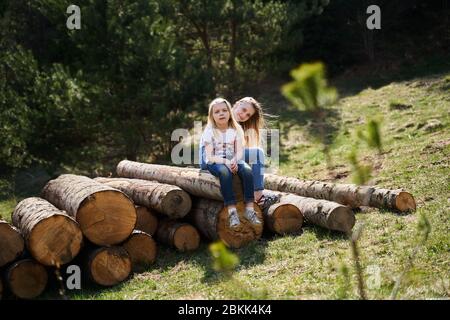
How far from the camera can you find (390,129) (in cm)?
1203

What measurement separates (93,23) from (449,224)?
10.2 metres

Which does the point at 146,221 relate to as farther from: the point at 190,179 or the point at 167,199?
the point at 190,179

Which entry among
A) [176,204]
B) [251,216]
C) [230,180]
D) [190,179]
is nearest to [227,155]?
[230,180]

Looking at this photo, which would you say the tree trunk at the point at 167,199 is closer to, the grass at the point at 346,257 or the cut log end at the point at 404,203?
the grass at the point at 346,257

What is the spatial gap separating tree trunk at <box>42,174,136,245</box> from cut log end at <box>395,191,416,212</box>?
343 centimetres

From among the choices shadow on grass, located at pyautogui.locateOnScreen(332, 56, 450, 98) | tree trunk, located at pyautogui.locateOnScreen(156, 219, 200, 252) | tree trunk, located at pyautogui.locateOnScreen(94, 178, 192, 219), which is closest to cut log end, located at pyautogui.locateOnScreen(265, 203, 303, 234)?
tree trunk, located at pyautogui.locateOnScreen(156, 219, 200, 252)

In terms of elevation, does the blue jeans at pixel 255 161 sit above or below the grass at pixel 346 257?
above

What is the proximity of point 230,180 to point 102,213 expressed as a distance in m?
1.55

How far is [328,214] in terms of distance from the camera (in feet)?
20.8

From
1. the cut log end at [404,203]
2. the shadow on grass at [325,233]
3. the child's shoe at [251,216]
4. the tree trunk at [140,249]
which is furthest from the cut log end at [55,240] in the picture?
the cut log end at [404,203]

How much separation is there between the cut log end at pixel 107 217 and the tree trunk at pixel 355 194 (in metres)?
2.87

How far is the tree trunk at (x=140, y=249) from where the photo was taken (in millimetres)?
6449

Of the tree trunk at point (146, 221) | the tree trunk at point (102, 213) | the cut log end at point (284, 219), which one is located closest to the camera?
the tree trunk at point (102, 213)

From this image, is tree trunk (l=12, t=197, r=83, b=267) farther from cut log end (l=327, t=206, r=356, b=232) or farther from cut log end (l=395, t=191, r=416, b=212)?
cut log end (l=395, t=191, r=416, b=212)
